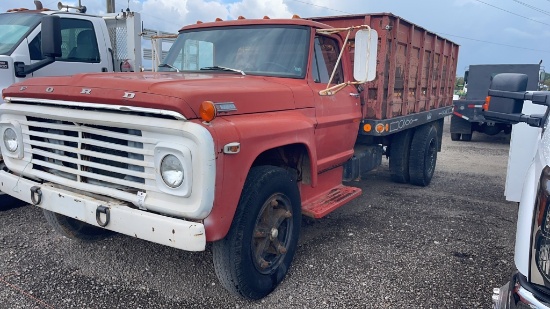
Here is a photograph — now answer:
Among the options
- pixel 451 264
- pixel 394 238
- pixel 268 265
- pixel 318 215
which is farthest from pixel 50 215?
pixel 451 264

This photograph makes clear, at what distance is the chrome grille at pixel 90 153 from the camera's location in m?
2.73

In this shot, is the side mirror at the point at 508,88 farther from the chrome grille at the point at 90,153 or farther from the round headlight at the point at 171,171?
the chrome grille at the point at 90,153

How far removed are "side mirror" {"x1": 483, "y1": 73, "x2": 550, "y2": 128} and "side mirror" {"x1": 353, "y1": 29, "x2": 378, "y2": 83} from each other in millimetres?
1162

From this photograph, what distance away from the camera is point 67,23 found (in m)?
5.77

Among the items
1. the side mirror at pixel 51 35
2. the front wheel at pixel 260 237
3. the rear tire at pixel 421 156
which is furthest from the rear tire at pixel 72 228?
the rear tire at pixel 421 156

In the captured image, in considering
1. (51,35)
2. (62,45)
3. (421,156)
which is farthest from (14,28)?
(421,156)

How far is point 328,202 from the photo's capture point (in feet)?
13.5

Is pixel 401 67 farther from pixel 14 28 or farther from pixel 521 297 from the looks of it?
pixel 14 28

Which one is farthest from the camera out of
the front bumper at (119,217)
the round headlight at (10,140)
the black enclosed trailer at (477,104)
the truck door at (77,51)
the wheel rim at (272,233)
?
the black enclosed trailer at (477,104)

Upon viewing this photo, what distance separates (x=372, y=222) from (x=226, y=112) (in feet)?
9.27

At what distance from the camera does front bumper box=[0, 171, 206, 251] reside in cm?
255

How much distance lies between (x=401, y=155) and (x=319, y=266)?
3268 millimetres

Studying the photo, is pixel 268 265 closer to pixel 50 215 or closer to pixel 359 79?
pixel 359 79

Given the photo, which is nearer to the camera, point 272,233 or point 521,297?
point 521,297
